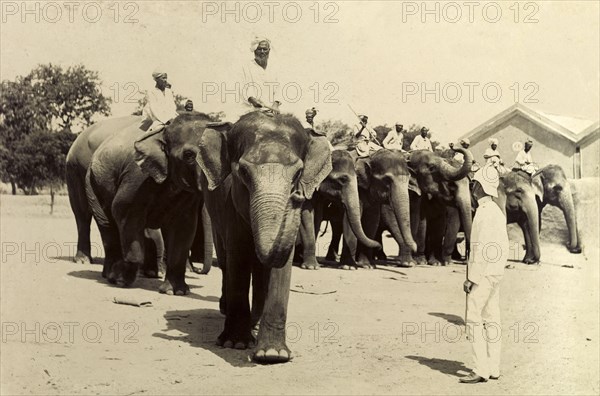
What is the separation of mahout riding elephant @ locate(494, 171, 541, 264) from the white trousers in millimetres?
12051

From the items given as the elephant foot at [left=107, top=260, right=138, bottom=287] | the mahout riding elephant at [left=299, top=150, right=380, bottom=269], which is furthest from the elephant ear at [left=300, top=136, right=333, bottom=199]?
the mahout riding elephant at [left=299, top=150, right=380, bottom=269]

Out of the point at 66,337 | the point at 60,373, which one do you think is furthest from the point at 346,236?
the point at 60,373

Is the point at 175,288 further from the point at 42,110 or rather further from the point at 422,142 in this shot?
the point at 42,110

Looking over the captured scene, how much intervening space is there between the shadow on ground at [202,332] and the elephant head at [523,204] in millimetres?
10989

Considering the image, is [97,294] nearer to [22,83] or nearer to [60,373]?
[60,373]

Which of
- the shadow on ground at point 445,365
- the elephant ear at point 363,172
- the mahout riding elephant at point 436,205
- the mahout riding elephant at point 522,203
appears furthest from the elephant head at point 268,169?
the mahout riding elephant at point 522,203

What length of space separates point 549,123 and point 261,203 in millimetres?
21052

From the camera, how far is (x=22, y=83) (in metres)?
28.8

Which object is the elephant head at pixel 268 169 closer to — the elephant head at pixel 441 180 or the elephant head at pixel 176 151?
the elephant head at pixel 176 151

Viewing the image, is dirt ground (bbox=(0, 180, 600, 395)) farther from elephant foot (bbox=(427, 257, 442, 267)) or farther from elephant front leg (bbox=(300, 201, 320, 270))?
elephant foot (bbox=(427, 257, 442, 267))

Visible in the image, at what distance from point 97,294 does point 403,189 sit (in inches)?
323

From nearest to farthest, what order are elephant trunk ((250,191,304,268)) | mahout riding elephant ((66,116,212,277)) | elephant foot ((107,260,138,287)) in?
elephant trunk ((250,191,304,268))
elephant foot ((107,260,138,287))
mahout riding elephant ((66,116,212,277))

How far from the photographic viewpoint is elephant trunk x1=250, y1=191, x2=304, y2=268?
743 cm

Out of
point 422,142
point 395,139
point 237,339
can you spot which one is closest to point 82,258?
point 237,339
